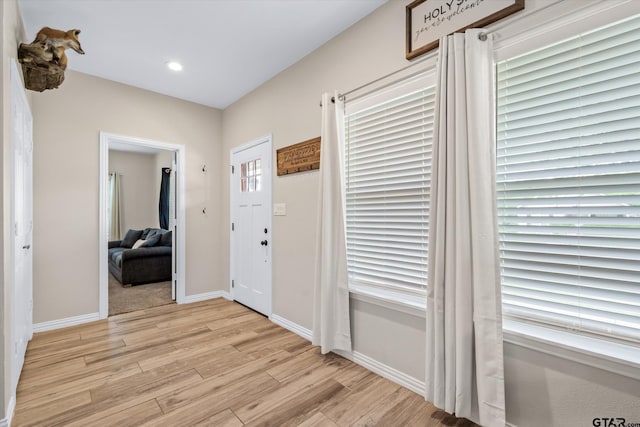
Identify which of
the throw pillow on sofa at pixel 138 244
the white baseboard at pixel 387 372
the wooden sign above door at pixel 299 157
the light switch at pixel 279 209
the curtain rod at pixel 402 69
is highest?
the curtain rod at pixel 402 69

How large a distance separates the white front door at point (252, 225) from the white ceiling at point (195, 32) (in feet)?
2.86

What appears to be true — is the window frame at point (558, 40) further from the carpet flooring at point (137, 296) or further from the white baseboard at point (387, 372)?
the carpet flooring at point (137, 296)

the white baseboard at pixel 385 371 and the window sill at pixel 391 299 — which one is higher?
the window sill at pixel 391 299

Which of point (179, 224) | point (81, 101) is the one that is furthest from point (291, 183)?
point (81, 101)

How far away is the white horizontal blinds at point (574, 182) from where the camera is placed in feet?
4.06

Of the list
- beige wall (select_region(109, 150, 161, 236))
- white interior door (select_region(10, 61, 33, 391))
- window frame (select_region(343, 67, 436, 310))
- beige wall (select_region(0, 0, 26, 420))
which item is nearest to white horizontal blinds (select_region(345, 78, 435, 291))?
window frame (select_region(343, 67, 436, 310))

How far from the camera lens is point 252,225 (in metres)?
3.57

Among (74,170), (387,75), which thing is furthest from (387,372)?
(74,170)

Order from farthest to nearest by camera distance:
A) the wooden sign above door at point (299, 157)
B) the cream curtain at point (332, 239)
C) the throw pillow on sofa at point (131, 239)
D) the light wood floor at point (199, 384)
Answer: the throw pillow on sofa at point (131, 239)
the wooden sign above door at point (299, 157)
the cream curtain at point (332, 239)
the light wood floor at point (199, 384)

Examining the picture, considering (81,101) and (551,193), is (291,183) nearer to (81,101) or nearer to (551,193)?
(551,193)

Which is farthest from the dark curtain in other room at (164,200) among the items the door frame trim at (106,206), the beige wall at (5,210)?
the beige wall at (5,210)

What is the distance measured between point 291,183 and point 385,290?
144cm

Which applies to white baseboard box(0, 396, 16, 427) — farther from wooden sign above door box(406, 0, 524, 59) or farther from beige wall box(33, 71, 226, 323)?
wooden sign above door box(406, 0, 524, 59)

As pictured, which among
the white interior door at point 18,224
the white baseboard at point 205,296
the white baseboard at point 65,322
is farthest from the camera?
the white baseboard at point 205,296
